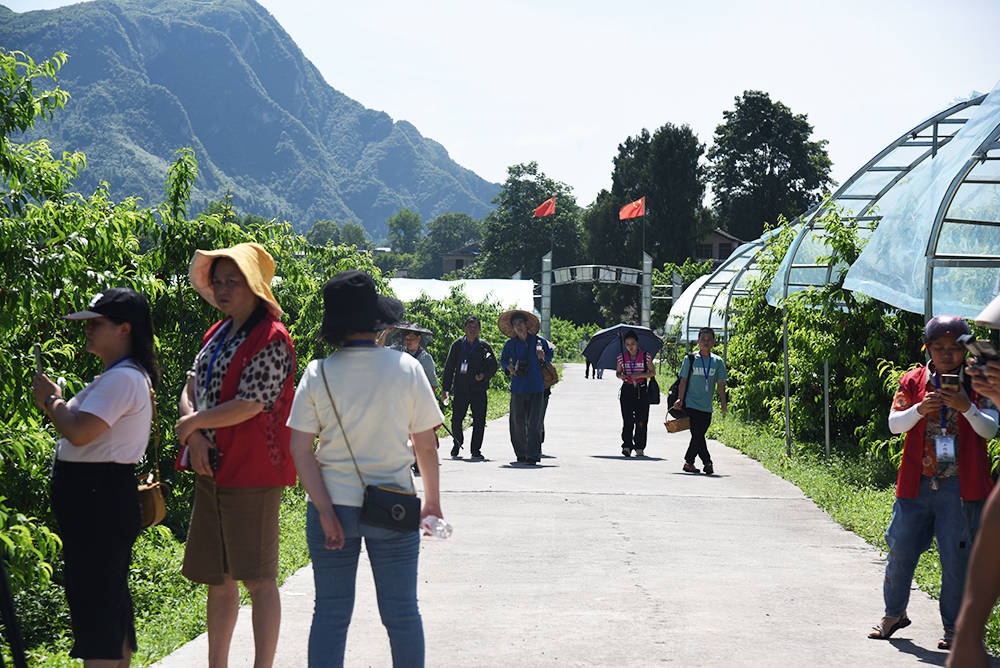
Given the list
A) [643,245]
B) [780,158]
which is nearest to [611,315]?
[643,245]

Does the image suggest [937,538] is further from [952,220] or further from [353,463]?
[952,220]

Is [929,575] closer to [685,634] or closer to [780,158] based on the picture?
[685,634]

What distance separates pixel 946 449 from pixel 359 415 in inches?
124

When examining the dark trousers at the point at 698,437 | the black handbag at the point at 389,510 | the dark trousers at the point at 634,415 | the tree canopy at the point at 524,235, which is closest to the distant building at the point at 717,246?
the tree canopy at the point at 524,235

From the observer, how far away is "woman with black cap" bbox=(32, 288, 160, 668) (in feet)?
13.2

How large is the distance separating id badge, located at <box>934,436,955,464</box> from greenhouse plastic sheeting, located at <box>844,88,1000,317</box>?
3.67m

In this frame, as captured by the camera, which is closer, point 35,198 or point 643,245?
point 35,198

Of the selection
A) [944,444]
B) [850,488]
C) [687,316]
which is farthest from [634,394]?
[687,316]

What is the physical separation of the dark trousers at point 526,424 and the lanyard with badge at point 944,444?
8.07m

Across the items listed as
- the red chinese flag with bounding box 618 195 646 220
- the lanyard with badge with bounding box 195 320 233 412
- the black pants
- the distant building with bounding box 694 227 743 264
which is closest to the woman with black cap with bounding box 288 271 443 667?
the lanyard with badge with bounding box 195 320 233 412

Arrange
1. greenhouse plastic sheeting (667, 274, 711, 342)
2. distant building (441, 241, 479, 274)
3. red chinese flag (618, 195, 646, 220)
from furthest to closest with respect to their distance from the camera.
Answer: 1. distant building (441, 241, 479, 274)
2. red chinese flag (618, 195, 646, 220)
3. greenhouse plastic sheeting (667, 274, 711, 342)

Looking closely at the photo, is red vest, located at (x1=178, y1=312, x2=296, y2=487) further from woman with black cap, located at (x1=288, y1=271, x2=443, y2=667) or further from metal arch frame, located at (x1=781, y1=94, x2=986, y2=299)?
metal arch frame, located at (x1=781, y1=94, x2=986, y2=299)

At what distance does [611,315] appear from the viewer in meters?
75.4

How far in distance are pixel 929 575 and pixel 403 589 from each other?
4.57 metres
